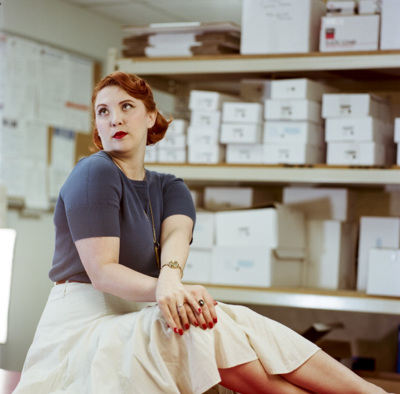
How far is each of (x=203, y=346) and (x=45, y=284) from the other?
10.1 feet

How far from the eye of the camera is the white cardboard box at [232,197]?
2.96 meters

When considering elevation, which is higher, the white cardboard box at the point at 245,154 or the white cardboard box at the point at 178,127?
the white cardboard box at the point at 178,127

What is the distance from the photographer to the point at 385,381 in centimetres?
259

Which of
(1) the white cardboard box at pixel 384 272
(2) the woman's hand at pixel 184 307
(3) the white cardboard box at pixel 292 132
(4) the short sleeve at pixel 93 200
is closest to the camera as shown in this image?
(2) the woman's hand at pixel 184 307

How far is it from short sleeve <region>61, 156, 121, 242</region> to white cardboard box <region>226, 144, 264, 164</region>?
1.25 metres

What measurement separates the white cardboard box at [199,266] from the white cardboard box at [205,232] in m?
0.02

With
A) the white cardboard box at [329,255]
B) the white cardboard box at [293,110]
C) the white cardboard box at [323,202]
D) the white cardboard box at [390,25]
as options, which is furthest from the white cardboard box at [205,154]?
the white cardboard box at [390,25]

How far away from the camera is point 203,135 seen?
2.84 metres

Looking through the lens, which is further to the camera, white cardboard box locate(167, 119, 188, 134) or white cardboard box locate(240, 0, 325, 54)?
white cardboard box locate(167, 119, 188, 134)

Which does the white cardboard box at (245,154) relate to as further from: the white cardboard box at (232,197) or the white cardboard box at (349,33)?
the white cardboard box at (349,33)

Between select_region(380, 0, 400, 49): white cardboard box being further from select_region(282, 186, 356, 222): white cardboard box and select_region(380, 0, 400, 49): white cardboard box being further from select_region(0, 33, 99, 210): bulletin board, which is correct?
select_region(0, 33, 99, 210): bulletin board

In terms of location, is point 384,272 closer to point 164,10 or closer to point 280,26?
point 280,26

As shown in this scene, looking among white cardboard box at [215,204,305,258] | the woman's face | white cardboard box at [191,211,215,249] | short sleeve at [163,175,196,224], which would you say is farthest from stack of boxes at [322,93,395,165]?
the woman's face

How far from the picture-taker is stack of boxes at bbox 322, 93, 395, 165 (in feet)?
8.73
